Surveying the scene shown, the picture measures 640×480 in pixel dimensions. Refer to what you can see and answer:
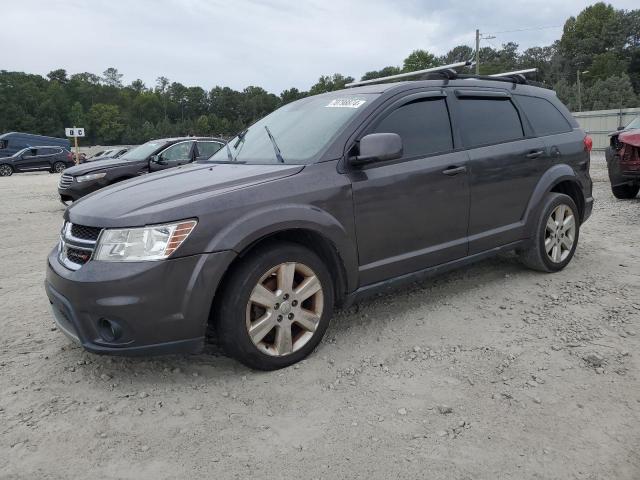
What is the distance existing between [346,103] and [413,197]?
85cm

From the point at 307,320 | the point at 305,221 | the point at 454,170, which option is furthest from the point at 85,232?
the point at 454,170

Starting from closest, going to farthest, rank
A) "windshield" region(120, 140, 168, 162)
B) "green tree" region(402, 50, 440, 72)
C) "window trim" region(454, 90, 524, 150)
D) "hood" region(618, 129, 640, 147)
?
1. "window trim" region(454, 90, 524, 150)
2. "hood" region(618, 129, 640, 147)
3. "windshield" region(120, 140, 168, 162)
4. "green tree" region(402, 50, 440, 72)

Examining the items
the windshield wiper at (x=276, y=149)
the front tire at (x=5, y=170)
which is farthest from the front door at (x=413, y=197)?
the front tire at (x=5, y=170)

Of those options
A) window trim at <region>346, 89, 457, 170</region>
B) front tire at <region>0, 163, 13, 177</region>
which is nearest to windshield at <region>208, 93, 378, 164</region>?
window trim at <region>346, 89, 457, 170</region>

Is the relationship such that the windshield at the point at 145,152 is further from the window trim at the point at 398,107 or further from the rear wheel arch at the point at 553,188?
the rear wheel arch at the point at 553,188

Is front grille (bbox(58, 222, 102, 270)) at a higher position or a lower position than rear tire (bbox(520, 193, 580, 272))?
higher

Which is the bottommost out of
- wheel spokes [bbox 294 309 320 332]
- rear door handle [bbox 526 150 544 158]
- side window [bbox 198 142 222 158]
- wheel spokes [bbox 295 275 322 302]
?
wheel spokes [bbox 294 309 320 332]

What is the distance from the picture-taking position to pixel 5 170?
25.8 m

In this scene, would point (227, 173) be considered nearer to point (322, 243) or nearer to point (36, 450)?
point (322, 243)

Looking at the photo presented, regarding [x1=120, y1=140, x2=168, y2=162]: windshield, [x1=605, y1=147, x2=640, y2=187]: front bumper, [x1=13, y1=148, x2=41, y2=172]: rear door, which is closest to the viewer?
[x1=605, y1=147, x2=640, y2=187]: front bumper

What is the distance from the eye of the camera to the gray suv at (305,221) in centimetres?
276

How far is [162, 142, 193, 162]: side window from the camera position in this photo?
984 cm

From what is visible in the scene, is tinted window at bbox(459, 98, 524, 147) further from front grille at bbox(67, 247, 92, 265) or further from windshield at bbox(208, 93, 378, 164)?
front grille at bbox(67, 247, 92, 265)

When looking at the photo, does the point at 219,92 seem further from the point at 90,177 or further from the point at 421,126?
the point at 421,126
